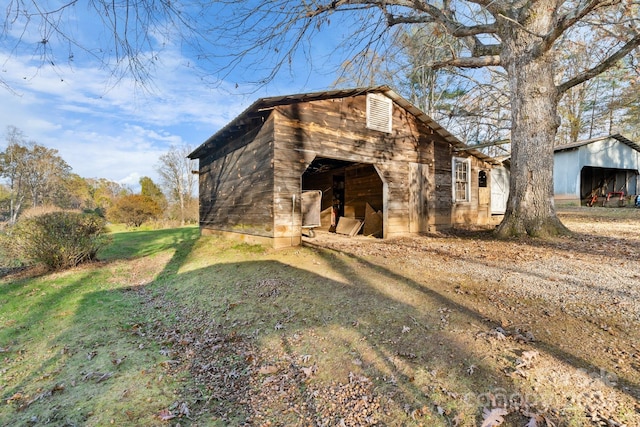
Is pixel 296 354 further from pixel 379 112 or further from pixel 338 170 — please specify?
pixel 338 170

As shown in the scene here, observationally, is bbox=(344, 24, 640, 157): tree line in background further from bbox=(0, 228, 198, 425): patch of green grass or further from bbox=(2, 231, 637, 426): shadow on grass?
bbox=(0, 228, 198, 425): patch of green grass

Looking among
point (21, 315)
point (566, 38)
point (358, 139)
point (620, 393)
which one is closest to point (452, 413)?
point (620, 393)

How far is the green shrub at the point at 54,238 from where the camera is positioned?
7203 mm

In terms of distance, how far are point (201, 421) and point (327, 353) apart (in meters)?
1.30

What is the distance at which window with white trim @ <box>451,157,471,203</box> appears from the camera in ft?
38.3

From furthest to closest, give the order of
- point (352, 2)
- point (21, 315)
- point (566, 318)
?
point (352, 2)
point (21, 315)
point (566, 318)

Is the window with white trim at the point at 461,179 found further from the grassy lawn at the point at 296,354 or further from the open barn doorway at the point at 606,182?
the open barn doorway at the point at 606,182

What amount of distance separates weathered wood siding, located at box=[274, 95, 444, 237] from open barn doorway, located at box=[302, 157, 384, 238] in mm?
1145

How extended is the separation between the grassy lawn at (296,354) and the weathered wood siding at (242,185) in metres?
2.44

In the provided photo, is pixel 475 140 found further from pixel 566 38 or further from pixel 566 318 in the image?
pixel 566 318

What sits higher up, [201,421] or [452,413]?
[452,413]

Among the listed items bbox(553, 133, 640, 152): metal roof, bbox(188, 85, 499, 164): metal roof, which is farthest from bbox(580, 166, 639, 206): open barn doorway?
bbox(188, 85, 499, 164): metal roof

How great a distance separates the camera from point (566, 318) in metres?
3.22

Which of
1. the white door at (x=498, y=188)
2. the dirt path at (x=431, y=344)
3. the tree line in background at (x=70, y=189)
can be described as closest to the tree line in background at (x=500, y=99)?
the white door at (x=498, y=188)
